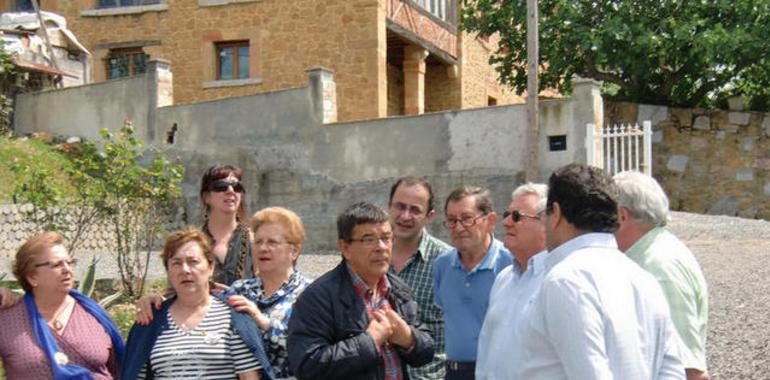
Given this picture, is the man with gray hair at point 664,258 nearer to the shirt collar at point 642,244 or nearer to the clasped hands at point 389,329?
the shirt collar at point 642,244

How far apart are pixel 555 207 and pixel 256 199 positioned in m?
15.0

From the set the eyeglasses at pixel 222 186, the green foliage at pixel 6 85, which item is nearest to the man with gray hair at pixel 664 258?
the eyeglasses at pixel 222 186

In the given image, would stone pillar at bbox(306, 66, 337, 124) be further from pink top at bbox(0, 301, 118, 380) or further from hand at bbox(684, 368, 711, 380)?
hand at bbox(684, 368, 711, 380)

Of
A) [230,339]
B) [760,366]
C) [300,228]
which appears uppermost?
[300,228]

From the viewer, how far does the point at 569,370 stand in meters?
2.80

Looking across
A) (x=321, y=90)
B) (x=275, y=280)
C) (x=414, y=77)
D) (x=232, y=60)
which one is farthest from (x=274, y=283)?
(x=414, y=77)

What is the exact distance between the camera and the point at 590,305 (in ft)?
9.15

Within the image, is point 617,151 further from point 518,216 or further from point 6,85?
point 6,85

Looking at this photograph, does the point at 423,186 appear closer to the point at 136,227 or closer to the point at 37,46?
the point at 136,227

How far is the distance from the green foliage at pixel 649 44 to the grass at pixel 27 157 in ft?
31.7

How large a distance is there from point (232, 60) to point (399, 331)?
61.1 ft

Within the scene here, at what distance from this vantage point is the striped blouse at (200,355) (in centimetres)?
383

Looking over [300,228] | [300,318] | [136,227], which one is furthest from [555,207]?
[136,227]

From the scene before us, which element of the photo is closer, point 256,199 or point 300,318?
point 300,318
